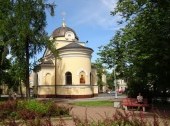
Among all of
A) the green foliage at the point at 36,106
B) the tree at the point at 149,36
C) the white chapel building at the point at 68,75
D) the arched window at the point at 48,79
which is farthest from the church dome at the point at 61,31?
the green foliage at the point at 36,106

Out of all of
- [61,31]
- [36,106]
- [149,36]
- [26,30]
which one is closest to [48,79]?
[61,31]

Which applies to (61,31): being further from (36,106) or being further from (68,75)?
(36,106)

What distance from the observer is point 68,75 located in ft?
164

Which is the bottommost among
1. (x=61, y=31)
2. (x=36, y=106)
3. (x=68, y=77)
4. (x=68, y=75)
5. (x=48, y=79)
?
(x=36, y=106)

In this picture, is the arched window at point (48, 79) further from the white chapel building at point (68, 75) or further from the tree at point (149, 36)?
the tree at point (149, 36)

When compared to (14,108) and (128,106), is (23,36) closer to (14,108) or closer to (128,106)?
(128,106)

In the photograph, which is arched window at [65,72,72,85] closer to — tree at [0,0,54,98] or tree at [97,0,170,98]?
tree at [0,0,54,98]

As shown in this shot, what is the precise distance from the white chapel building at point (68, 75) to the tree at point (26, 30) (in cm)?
1022

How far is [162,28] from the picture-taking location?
21828mm

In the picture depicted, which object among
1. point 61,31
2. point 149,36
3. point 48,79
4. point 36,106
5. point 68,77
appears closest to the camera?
point 36,106

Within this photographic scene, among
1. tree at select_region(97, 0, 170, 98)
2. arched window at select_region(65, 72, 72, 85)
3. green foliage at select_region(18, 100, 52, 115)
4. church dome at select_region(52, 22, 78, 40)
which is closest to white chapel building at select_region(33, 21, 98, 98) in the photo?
arched window at select_region(65, 72, 72, 85)

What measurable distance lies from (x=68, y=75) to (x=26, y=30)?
55.1 feet

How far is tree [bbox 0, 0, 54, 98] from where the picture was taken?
3491 centimetres

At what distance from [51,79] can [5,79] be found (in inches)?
285
